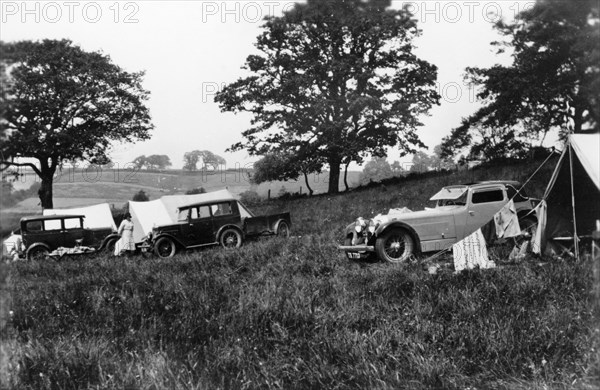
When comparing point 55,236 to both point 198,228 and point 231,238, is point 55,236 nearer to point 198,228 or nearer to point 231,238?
point 198,228

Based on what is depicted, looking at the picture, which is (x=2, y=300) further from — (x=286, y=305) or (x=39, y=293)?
(x=39, y=293)

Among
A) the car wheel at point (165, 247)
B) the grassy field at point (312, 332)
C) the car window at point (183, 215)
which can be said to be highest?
the car window at point (183, 215)

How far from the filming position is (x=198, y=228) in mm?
14539

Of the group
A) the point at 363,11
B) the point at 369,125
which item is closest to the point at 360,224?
the point at 363,11

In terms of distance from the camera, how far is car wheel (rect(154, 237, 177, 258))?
1377 centimetres

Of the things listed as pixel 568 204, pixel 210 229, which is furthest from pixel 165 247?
pixel 568 204

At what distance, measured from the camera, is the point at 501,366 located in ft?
10.8

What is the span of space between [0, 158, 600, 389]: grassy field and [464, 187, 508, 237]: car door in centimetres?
380

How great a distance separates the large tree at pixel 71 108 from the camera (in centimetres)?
2206

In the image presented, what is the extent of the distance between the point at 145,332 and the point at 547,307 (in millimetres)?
3632

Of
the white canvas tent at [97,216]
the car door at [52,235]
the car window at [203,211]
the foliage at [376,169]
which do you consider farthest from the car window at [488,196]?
the foliage at [376,169]

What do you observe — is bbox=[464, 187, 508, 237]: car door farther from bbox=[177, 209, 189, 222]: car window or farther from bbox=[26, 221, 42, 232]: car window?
bbox=[26, 221, 42, 232]: car window

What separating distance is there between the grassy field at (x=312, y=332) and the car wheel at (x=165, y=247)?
718 cm

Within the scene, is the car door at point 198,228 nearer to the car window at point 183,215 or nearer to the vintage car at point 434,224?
the car window at point 183,215
